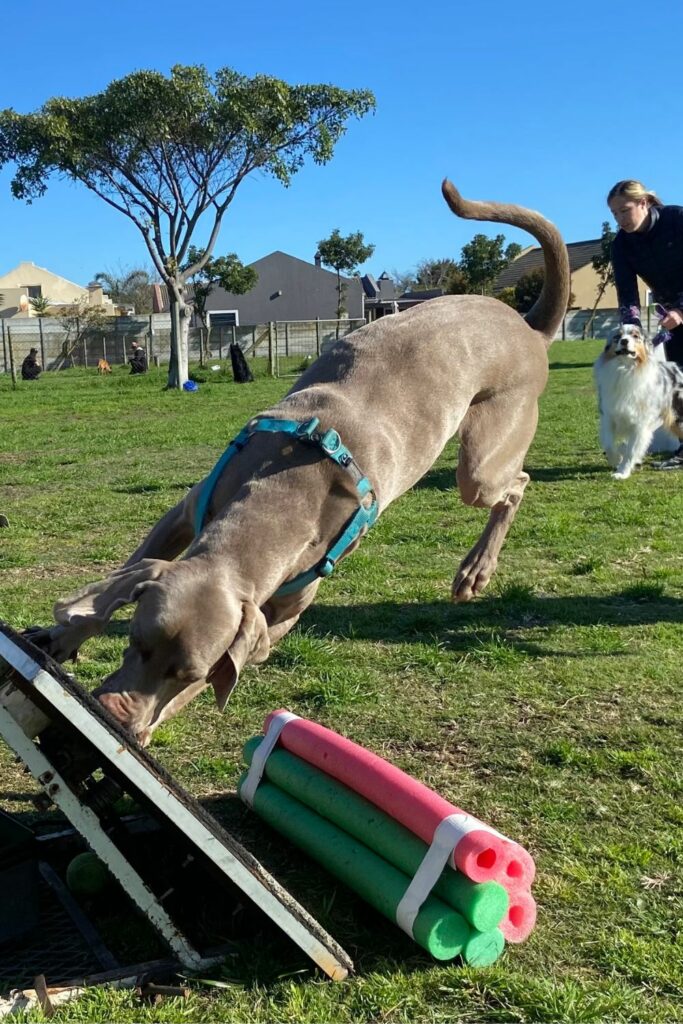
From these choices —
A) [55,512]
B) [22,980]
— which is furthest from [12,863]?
[55,512]

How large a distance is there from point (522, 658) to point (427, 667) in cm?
53

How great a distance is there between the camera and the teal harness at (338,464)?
3973mm

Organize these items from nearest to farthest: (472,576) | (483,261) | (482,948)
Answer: (482,948)
(472,576)
(483,261)

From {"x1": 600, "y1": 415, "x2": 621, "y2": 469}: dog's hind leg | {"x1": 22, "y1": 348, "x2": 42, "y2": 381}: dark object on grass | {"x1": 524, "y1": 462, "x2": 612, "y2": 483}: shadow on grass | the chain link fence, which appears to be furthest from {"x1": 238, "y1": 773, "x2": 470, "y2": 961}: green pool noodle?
the chain link fence

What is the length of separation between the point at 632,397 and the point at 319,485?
7583 millimetres

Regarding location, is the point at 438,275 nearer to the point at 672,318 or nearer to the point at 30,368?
the point at 30,368

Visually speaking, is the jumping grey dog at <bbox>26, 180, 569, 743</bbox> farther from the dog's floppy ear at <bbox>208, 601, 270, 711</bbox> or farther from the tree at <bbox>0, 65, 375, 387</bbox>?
the tree at <bbox>0, 65, 375, 387</bbox>

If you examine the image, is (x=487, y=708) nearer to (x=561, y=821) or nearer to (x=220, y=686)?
(x=561, y=821)

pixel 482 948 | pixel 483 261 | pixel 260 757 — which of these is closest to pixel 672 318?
pixel 260 757

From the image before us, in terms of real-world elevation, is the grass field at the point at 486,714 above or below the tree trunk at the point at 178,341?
below

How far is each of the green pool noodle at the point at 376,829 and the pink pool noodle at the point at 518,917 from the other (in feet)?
0.31

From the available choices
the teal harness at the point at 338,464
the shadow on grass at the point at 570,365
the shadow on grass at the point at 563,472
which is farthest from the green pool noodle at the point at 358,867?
the shadow on grass at the point at 570,365

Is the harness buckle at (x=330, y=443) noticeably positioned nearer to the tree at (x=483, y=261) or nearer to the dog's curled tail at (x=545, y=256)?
the dog's curled tail at (x=545, y=256)

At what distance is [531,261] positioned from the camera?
63.8 m
